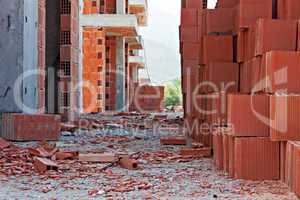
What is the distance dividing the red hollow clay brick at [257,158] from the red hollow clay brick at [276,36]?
106 centimetres

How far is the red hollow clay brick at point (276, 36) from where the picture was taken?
231 inches

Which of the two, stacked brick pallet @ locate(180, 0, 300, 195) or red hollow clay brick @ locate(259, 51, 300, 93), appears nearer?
stacked brick pallet @ locate(180, 0, 300, 195)

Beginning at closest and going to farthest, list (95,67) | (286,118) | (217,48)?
(286,118) → (217,48) → (95,67)

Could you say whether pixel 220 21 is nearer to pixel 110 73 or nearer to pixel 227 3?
pixel 227 3

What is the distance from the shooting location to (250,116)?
5285 millimetres

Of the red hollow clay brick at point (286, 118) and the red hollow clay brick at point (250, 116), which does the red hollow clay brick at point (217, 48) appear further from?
the red hollow clay brick at point (286, 118)

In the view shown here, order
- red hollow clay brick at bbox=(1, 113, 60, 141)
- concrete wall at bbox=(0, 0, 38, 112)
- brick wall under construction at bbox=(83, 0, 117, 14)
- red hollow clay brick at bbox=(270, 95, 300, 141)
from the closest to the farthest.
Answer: red hollow clay brick at bbox=(270, 95, 300, 141) < red hollow clay brick at bbox=(1, 113, 60, 141) < concrete wall at bbox=(0, 0, 38, 112) < brick wall under construction at bbox=(83, 0, 117, 14)

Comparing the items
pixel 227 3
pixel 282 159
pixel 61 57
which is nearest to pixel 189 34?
pixel 227 3

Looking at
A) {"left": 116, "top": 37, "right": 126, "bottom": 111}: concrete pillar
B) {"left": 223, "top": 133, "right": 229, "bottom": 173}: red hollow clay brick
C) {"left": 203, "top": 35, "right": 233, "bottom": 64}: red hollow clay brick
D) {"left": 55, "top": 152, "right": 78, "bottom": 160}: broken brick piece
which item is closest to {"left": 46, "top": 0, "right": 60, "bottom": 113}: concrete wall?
{"left": 203, "top": 35, "right": 233, "bottom": 64}: red hollow clay brick

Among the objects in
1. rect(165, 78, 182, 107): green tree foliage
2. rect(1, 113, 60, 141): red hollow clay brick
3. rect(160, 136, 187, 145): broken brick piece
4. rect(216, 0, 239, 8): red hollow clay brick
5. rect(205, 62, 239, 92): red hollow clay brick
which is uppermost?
rect(216, 0, 239, 8): red hollow clay brick

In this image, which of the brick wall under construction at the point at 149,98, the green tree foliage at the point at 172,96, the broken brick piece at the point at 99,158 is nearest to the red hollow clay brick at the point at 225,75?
the broken brick piece at the point at 99,158

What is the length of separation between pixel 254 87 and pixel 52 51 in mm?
7602

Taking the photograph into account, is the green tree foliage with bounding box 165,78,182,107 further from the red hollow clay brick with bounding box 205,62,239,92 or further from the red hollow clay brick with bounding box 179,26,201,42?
the red hollow clay brick with bounding box 205,62,239,92

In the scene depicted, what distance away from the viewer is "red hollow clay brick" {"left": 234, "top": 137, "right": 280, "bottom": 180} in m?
5.23
